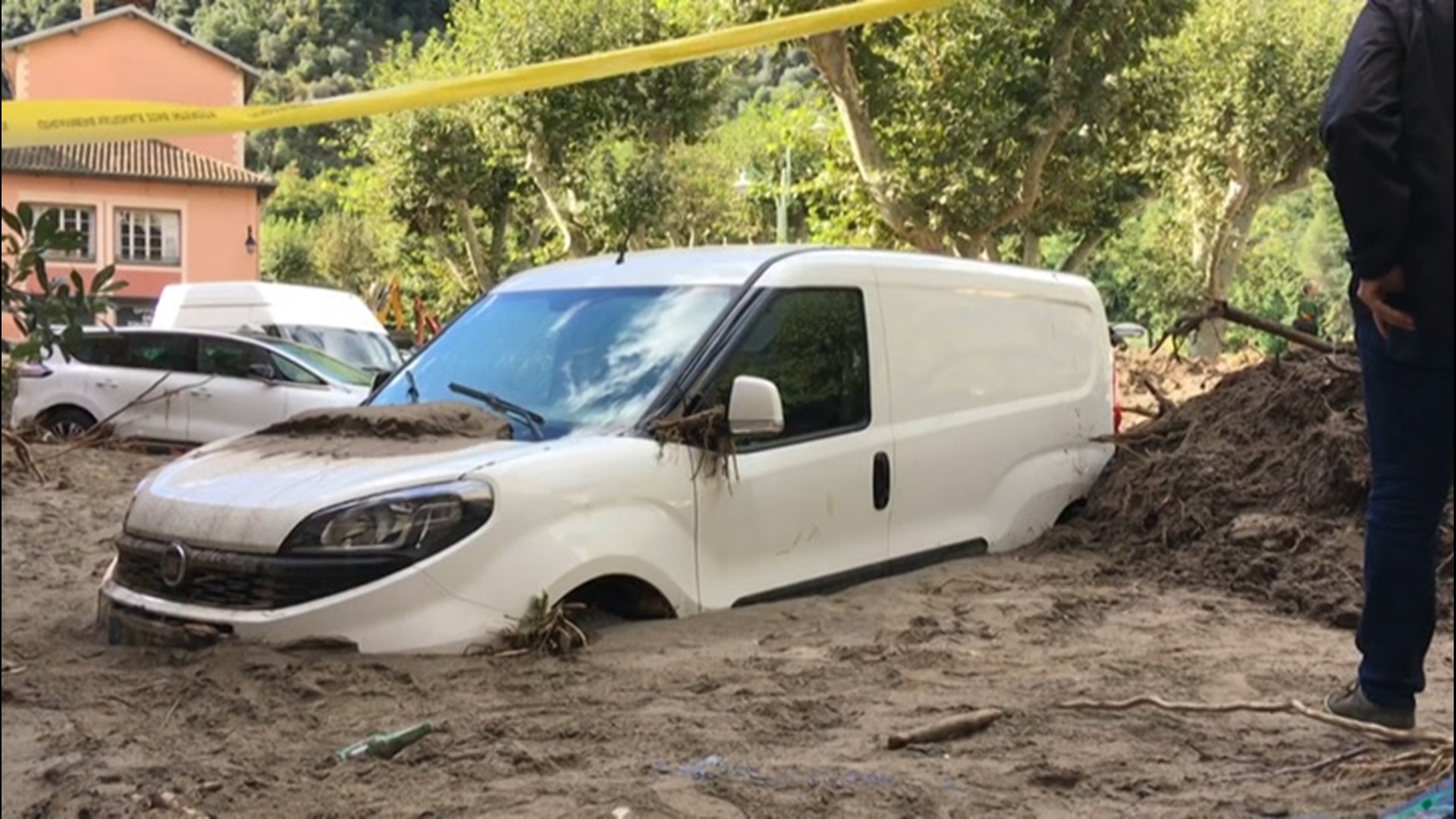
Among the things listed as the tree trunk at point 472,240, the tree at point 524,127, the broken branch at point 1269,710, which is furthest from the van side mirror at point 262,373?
the broken branch at point 1269,710

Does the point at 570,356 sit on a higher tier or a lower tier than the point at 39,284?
lower

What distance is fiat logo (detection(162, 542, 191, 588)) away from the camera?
15.5 feet

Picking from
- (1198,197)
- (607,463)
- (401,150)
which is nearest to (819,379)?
(607,463)

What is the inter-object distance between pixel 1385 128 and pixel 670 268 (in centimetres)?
372

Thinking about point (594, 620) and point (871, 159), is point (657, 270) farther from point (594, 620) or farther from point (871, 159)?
point (871, 159)

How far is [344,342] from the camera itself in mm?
18562

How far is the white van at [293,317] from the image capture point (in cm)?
1850

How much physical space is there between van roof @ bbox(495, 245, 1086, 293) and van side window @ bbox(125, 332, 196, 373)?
29.8 feet

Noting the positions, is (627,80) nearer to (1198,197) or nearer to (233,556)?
(233,556)

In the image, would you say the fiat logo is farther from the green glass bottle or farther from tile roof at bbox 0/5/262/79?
tile roof at bbox 0/5/262/79

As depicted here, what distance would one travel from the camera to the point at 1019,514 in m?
7.07

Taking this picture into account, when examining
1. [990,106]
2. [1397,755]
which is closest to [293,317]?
[990,106]

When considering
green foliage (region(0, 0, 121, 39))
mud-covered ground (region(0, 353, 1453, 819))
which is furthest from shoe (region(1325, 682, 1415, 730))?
green foliage (region(0, 0, 121, 39))

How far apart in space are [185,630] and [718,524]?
77.0 inches
